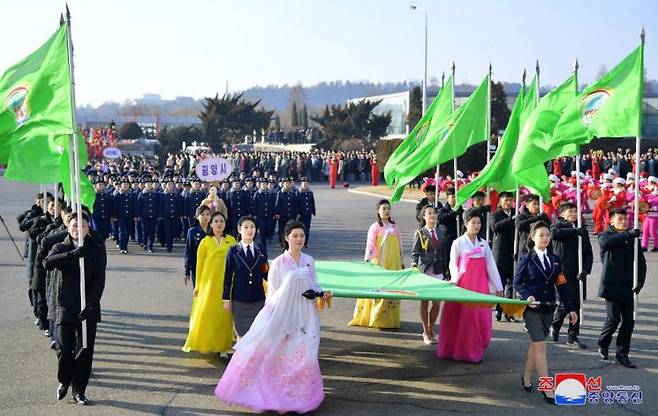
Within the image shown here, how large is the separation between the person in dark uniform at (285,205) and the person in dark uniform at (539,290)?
12.4 meters

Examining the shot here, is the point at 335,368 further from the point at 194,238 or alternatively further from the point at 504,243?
the point at 504,243

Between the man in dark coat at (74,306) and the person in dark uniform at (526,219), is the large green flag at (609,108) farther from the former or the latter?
the man in dark coat at (74,306)

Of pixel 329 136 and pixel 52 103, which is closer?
pixel 52 103

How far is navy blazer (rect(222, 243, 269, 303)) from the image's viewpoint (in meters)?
8.64

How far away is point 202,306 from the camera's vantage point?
9.30 m

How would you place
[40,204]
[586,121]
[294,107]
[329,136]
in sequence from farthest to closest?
[294,107] → [329,136] → [40,204] → [586,121]

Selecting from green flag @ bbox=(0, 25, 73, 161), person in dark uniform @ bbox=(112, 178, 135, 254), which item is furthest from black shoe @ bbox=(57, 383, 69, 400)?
person in dark uniform @ bbox=(112, 178, 135, 254)

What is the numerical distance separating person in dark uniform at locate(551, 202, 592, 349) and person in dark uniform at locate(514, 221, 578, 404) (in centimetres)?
162

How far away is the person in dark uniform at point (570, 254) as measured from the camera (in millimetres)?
9820

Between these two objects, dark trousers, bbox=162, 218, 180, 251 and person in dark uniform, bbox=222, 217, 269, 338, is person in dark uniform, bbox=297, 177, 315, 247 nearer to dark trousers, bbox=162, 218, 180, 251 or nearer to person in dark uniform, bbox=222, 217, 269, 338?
dark trousers, bbox=162, 218, 180, 251

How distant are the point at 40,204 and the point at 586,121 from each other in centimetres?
788

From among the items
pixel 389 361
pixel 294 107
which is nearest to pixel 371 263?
pixel 389 361

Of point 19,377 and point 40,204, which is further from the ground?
point 40,204

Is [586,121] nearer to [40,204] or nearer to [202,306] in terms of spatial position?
[202,306]
